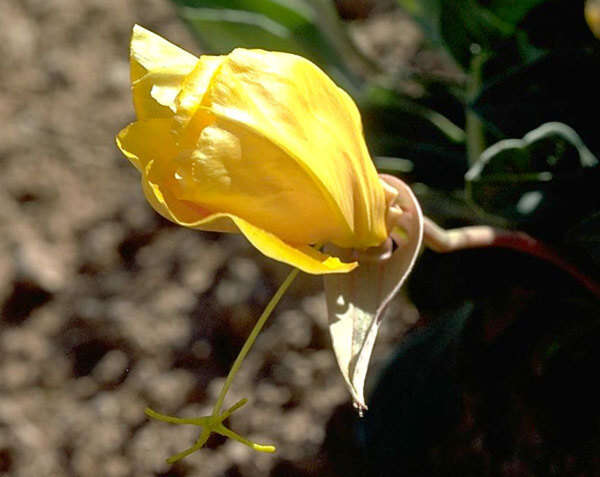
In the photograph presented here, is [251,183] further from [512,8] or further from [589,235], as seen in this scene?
[512,8]

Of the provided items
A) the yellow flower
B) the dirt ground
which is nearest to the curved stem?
the yellow flower

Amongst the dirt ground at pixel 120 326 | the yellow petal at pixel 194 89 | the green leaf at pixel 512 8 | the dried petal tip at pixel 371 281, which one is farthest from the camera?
the dirt ground at pixel 120 326

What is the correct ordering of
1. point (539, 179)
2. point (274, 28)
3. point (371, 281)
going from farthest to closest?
point (274, 28), point (539, 179), point (371, 281)

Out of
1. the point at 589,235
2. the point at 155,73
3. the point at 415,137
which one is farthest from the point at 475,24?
the point at 155,73

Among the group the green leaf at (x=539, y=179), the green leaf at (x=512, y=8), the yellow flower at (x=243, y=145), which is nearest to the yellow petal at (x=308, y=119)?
the yellow flower at (x=243, y=145)

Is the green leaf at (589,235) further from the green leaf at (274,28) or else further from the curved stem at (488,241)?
the green leaf at (274,28)

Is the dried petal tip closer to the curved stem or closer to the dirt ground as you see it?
the curved stem

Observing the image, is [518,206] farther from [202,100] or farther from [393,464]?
[202,100]
